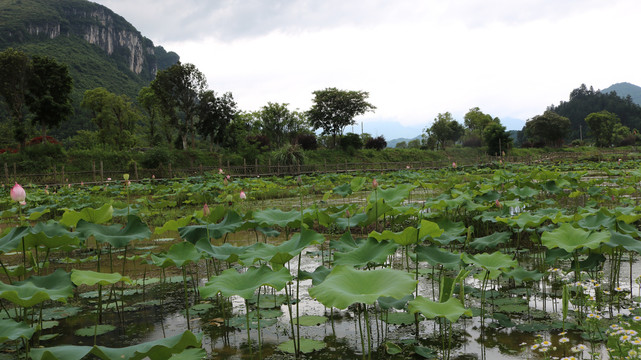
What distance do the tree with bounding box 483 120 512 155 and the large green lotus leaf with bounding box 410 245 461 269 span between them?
118ft

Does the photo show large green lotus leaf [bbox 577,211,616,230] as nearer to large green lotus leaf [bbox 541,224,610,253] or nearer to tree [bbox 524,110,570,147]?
large green lotus leaf [bbox 541,224,610,253]

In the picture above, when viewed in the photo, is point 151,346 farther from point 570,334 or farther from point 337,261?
point 570,334

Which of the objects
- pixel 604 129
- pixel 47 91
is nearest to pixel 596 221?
pixel 47 91

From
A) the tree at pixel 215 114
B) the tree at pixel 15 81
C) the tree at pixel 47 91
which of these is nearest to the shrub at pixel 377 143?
the tree at pixel 215 114

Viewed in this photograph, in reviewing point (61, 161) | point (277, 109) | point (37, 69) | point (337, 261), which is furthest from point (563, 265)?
point (277, 109)

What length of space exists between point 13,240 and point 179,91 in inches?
1106

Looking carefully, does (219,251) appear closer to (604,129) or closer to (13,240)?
(13,240)

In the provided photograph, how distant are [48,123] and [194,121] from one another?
10287 millimetres

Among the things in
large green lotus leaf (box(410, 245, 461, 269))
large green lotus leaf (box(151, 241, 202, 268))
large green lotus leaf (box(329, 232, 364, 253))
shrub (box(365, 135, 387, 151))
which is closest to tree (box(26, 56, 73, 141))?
large green lotus leaf (box(151, 241, 202, 268))

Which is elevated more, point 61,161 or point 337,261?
point 61,161

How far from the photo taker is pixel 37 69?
21.6 meters

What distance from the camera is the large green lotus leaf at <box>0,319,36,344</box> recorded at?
1242 mm

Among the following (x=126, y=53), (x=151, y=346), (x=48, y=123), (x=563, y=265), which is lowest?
(x=563, y=265)

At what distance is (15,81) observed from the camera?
69.1 feet
